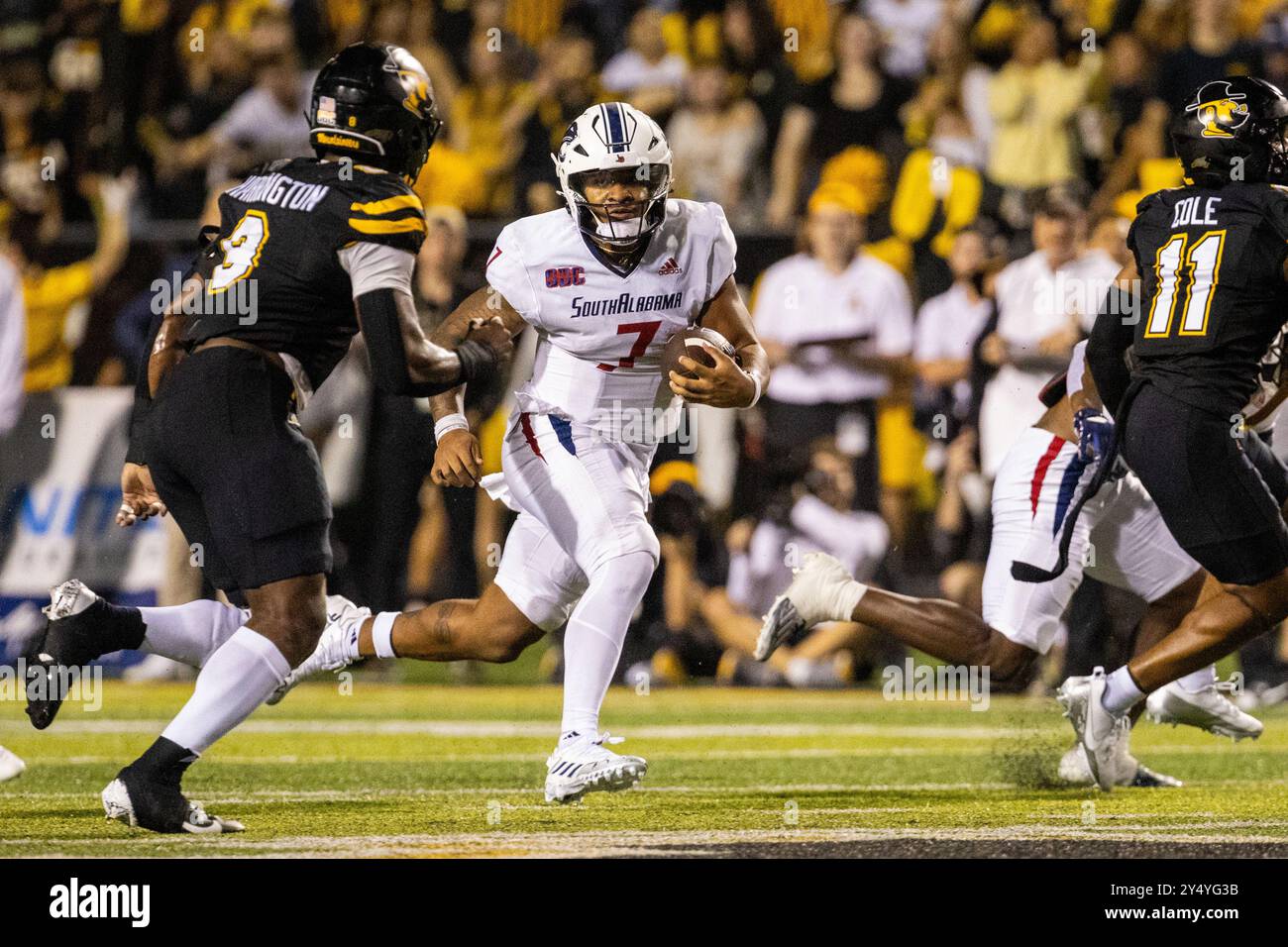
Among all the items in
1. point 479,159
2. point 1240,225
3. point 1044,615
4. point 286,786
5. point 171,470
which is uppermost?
point 479,159

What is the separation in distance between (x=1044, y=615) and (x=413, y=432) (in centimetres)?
400

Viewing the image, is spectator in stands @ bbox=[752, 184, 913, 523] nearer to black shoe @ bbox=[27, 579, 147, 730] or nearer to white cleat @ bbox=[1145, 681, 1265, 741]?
white cleat @ bbox=[1145, 681, 1265, 741]

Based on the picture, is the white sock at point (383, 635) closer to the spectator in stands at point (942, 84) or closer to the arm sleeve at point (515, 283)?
the arm sleeve at point (515, 283)

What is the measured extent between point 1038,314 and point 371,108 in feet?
14.3

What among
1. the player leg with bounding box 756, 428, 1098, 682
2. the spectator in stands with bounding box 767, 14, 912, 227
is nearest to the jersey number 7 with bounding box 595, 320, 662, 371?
the player leg with bounding box 756, 428, 1098, 682

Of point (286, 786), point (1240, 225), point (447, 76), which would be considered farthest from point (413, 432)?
point (1240, 225)

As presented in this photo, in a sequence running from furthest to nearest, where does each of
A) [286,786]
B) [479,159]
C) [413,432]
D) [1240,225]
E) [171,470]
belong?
[479,159], [413,432], [286,786], [1240,225], [171,470]

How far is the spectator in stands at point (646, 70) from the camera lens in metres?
11.1

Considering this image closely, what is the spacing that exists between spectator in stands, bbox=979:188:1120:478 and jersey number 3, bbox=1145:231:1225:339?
2.80m

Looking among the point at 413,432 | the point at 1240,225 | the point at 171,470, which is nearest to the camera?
the point at 171,470

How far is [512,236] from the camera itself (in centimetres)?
591

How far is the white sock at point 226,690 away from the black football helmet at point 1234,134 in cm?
307

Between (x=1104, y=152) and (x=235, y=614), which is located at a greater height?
(x=1104, y=152)

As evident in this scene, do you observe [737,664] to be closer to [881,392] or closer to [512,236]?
[881,392]
